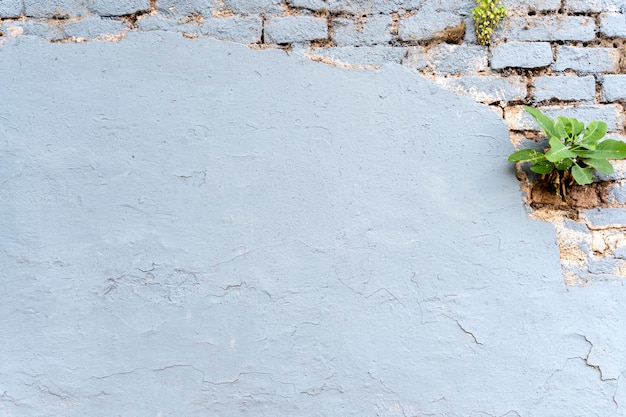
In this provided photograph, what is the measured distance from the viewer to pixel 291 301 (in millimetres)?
1793

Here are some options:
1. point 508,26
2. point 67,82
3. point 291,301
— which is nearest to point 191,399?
point 291,301

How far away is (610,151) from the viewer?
1777mm

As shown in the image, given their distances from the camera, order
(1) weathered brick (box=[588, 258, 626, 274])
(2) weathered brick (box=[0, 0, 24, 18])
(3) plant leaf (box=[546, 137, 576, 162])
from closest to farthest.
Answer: (3) plant leaf (box=[546, 137, 576, 162]) < (1) weathered brick (box=[588, 258, 626, 274]) < (2) weathered brick (box=[0, 0, 24, 18])

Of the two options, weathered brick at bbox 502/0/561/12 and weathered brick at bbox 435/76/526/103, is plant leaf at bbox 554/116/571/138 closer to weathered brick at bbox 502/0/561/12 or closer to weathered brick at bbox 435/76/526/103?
weathered brick at bbox 435/76/526/103

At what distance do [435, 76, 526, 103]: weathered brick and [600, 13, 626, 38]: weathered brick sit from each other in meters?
0.35

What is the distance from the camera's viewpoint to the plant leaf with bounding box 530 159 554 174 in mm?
1816

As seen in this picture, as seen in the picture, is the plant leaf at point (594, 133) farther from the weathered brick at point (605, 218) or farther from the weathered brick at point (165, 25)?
the weathered brick at point (165, 25)

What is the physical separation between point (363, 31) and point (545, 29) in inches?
24.0

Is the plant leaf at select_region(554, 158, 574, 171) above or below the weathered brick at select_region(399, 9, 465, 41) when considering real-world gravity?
below

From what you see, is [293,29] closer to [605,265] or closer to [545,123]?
[545,123]

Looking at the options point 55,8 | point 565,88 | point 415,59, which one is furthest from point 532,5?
point 55,8

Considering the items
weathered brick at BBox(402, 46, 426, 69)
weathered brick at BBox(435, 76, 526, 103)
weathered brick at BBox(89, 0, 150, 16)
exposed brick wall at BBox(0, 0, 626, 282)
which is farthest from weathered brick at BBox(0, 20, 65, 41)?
weathered brick at BBox(435, 76, 526, 103)

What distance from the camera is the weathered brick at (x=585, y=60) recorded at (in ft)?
6.38

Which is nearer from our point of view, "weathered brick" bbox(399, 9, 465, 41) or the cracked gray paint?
the cracked gray paint
